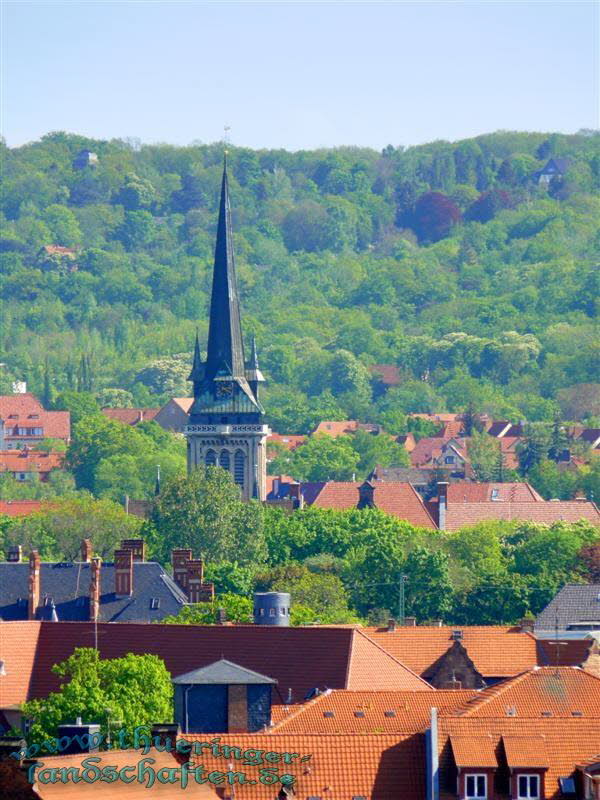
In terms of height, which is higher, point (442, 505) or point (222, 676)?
point (222, 676)

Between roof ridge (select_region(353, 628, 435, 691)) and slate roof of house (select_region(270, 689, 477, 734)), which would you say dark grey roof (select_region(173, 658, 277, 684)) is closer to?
slate roof of house (select_region(270, 689, 477, 734))

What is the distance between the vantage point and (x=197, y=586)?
10500cm

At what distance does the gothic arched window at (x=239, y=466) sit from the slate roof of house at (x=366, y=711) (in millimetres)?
90436

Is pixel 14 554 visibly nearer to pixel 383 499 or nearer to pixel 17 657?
pixel 17 657

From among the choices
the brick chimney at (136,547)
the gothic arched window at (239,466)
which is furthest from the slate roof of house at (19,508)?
the brick chimney at (136,547)

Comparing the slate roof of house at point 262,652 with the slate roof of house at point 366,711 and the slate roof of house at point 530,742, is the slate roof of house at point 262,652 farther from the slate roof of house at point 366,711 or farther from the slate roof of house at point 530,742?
the slate roof of house at point 530,742

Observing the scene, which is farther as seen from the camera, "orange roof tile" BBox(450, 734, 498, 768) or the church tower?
the church tower

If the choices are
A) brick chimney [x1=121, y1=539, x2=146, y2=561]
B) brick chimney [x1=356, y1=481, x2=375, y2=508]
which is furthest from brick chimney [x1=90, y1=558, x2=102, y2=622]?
brick chimney [x1=356, y1=481, x2=375, y2=508]

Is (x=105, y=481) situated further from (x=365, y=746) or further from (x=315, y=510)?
(x=365, y=746)

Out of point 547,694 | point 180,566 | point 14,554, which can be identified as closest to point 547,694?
point 547,694

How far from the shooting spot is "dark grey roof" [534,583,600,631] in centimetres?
9494

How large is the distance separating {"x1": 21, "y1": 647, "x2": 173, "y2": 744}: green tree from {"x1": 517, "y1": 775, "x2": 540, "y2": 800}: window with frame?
11892mm

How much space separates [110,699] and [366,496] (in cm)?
9119

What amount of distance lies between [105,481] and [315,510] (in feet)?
175
